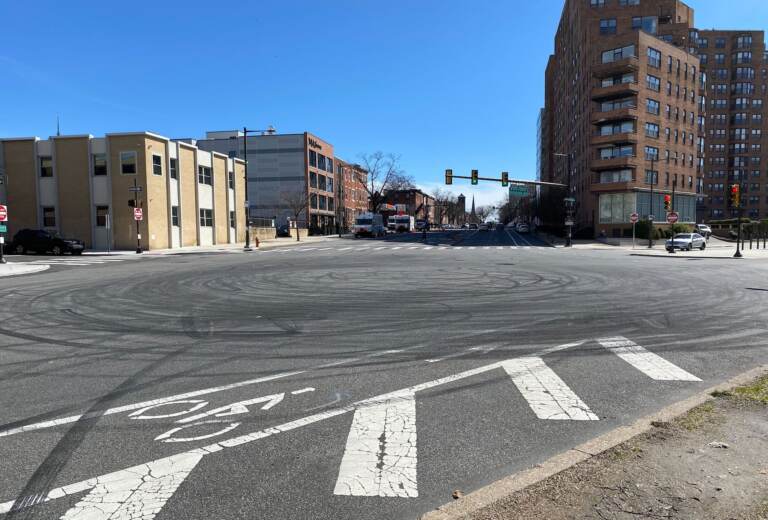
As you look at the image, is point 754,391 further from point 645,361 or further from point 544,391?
point 544,391

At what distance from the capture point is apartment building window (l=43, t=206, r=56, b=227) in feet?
127

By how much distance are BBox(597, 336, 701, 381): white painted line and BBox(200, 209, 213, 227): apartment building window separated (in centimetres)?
4247

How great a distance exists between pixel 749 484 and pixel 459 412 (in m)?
2.17

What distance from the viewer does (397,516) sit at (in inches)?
117

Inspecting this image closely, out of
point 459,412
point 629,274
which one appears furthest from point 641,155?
point 459,412

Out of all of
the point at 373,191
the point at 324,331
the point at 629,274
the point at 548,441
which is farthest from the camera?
the point at 373,191

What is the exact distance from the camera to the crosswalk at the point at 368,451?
10.3 ft

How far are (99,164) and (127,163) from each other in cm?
238

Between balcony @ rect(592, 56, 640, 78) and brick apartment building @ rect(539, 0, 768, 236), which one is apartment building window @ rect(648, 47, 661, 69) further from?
balcony @ rect(592, 56, 640, 78)

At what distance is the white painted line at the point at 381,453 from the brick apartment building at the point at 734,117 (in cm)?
11810

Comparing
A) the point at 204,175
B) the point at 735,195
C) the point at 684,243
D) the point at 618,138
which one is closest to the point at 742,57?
the point at 618,138

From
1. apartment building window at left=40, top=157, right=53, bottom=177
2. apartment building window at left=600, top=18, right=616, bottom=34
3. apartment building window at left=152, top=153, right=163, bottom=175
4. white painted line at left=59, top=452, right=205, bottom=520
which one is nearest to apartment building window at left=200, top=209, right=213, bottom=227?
apartment building window at left=152, top=153, right=163, bottom=175

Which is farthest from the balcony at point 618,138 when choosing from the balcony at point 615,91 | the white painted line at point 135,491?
the white painted line at point 135,491

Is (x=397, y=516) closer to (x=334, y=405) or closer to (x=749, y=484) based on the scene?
(x=334, y=405)
